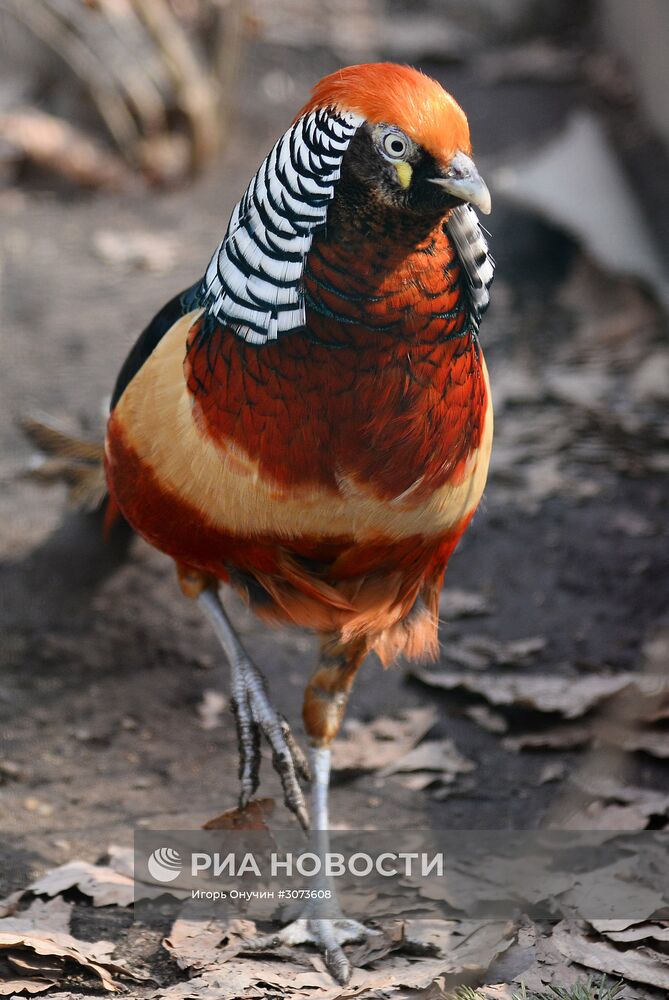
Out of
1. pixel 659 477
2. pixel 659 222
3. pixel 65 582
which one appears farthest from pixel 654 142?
pixel 65 582

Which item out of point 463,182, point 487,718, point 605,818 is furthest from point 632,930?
point 463,182

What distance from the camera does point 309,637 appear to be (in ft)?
12.9

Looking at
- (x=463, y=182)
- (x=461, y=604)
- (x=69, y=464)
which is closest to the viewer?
(x=463, y=182)

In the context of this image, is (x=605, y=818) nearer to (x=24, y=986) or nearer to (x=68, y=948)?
(x=68, y=948)

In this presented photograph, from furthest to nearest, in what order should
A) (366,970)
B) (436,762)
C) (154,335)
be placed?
(436,762) < (154,335) < (366,970)

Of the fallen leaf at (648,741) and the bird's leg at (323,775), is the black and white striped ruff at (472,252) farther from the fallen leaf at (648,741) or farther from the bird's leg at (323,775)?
the fallen leaf at (648,741)

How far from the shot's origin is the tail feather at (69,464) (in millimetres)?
3701

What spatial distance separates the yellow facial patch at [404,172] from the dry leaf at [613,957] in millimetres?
1715

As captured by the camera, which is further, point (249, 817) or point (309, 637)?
point (309, 637)

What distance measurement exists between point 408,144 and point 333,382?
484 mm

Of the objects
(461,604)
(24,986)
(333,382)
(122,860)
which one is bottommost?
(24,986)

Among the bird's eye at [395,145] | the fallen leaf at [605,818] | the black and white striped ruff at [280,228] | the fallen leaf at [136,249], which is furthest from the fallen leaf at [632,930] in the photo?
the fallen leaf at [136,249]

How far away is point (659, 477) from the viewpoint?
4.54 meters

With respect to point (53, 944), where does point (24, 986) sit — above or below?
below
